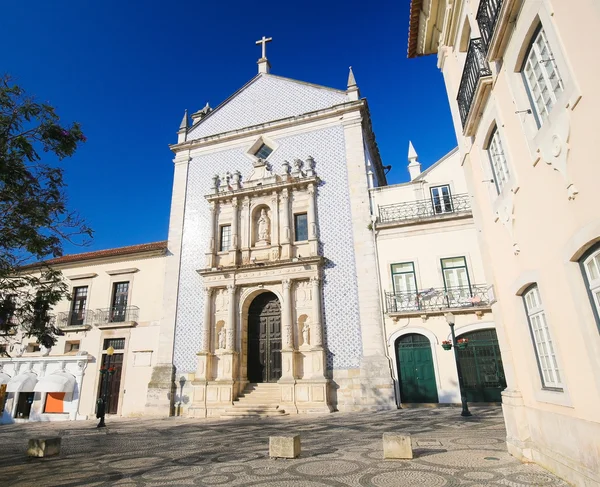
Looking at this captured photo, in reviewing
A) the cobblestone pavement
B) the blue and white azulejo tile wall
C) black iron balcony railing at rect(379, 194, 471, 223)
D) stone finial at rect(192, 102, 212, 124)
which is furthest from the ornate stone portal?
stone finial at rect(192, 102, 212, 124)

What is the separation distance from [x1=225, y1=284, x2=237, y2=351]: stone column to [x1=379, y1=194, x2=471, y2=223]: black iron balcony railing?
6.74m

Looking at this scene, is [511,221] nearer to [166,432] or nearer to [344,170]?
[166,432]

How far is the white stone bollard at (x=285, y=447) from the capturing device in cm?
627

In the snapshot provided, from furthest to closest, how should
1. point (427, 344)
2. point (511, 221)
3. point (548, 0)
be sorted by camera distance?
1. point (427, 344)
2. point (511, 221)
3. point (548, 0)

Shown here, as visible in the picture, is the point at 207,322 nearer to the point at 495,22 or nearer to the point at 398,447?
the point at 398,447

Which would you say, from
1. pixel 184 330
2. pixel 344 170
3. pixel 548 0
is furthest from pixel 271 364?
pixel 548 0


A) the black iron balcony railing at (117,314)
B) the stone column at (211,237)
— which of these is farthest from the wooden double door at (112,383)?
the stone column at (211,237)

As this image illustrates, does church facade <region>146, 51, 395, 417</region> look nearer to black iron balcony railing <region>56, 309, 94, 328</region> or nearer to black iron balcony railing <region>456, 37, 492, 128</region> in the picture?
black iron balcony railing <region>56, 309, 94, 328</region>

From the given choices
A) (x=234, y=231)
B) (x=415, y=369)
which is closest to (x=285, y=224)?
(x=234, y=231)

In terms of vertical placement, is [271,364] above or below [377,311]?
below

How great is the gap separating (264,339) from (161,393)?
182 inches

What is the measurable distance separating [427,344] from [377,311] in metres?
2.05

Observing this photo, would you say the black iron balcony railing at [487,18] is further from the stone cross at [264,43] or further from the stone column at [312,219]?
the stone cross at [264,43]

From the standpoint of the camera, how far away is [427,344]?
43.6ft
